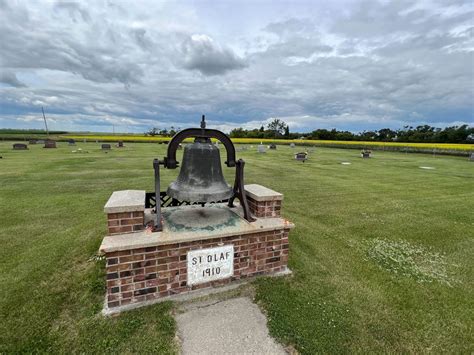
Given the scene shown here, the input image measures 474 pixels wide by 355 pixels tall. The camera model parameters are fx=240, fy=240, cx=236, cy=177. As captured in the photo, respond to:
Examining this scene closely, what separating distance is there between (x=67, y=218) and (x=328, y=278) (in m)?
5.74

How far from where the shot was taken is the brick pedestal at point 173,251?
2.68 metres

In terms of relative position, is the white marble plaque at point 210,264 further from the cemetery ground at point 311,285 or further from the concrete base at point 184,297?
the cemetery ground at point 311,285

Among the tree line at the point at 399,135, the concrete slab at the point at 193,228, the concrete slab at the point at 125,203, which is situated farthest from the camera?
the tree line at the point at 399,135

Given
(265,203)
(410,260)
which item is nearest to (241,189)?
(265,203)

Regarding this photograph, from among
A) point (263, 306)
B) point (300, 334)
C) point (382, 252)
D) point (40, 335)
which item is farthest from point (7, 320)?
point (382, 252)

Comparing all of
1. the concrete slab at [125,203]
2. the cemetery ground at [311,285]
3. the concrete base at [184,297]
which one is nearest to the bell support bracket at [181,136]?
the concrete slab at [125,203]

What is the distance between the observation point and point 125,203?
2.89 meters

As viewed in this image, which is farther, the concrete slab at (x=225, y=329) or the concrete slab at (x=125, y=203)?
the concrete slab at (x=125, y=203)

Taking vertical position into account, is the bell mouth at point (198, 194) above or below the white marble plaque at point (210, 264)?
above

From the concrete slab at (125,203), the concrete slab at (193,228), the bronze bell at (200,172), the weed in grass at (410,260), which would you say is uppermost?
the bronze bell at (200,172)

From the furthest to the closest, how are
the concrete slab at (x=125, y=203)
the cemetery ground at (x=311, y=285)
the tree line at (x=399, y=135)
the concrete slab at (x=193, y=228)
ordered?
the tree line at (x=399, y=135), the concrete slab at (x=125, y=203), the concrete slab at (x=193, y=228), the cemetery ground at (x=311, y=285)

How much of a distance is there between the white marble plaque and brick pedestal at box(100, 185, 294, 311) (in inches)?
1.9

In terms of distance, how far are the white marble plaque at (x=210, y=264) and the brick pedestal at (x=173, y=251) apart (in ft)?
0.16

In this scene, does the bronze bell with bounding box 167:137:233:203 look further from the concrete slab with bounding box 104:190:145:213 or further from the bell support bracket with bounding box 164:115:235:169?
the concrete slab with bounding box 104:190:145:213
